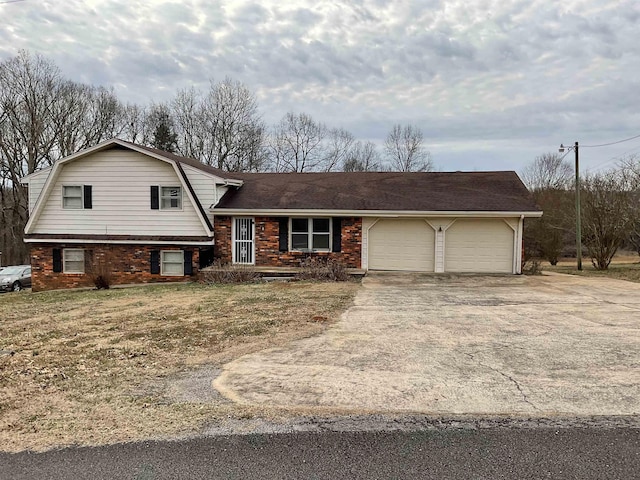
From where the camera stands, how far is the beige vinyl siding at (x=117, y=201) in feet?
52.2

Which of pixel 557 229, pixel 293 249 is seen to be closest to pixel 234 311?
pixel 293 249

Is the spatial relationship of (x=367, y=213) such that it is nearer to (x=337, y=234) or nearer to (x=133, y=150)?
(x=337, y=234)

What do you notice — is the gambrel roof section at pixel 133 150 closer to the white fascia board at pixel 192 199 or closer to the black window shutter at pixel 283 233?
the white fascia board at pixel 192 199

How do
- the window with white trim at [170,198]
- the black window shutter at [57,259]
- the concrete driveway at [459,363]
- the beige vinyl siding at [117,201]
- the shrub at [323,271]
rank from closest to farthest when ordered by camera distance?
1. the concrete driveway at [459,363]
2. the shrub at [323,271]
3. the beige vinyl siding at [117,201]
4. the window with white trim at [170,198]
5. the black window shutter at [57,259]

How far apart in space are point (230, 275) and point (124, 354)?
884cm

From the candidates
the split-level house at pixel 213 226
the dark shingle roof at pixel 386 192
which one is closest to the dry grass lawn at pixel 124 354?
the split-level house at pixel 213 226

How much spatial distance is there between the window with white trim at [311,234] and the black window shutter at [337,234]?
7.8 inches

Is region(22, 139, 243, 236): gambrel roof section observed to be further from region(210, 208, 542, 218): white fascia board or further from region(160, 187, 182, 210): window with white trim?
region(210, 208, 542, 218): white fascia board

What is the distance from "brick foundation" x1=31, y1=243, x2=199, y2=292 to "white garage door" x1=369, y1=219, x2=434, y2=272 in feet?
20.6

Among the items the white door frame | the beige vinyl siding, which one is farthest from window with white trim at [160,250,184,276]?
the white door frame

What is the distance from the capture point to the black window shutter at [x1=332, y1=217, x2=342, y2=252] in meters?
15.6

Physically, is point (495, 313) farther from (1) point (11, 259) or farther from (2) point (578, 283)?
(1) point (11, 259)

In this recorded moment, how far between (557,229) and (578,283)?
16.0 metres

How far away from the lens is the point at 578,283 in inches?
522
